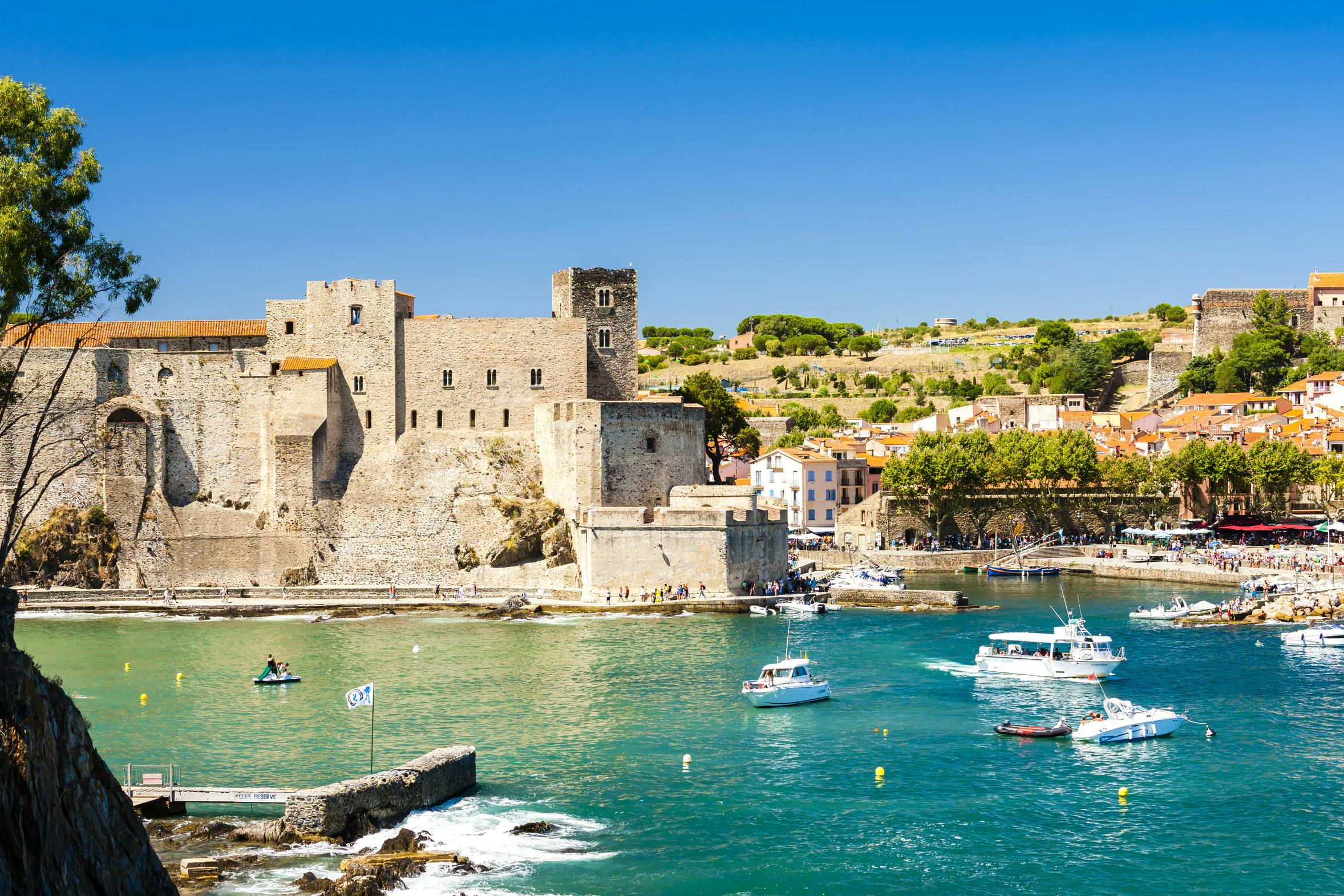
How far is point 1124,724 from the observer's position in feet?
89.9

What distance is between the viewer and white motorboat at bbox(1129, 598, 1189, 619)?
44.0 m

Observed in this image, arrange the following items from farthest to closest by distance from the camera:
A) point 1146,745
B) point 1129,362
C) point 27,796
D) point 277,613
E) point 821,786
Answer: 1. point 1129,362
2. point 277,613
3. point 1146,745
4. point 821,786
5. point 27,796

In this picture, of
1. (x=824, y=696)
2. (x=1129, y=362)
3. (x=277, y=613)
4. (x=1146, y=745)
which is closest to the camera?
(x=1146, y=745)

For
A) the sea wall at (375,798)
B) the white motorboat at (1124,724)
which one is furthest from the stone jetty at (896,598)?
the sea wall at (375,798)

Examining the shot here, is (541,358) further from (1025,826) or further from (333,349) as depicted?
(1025,826)

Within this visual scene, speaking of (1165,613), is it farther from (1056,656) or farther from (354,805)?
(354,805)

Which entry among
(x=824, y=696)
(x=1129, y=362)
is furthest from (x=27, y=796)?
(x=1129, y=362)

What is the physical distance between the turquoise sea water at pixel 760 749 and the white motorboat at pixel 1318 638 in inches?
43.0

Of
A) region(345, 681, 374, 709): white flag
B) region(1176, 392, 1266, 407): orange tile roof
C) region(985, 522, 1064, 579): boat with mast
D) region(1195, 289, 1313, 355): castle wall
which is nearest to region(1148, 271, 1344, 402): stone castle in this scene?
region(1195, 289, 1313, 355): castle wall

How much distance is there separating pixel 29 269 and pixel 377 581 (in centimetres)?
3252

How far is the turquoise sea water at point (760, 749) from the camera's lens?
65.1 ft

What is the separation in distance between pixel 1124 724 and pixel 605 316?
93.2ft

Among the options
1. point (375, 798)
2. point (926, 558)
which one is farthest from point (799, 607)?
point (375, 798)

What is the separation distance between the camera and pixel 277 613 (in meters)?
45.6
